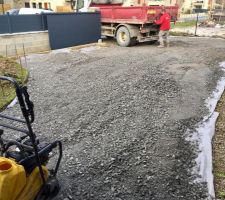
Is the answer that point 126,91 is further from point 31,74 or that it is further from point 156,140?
point 31,74

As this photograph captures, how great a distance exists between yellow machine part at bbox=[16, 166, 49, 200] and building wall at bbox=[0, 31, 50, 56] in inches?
364

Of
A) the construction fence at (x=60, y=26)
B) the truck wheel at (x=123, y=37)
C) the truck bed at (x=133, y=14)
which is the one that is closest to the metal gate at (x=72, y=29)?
the construction fence at (x=60, y=26)

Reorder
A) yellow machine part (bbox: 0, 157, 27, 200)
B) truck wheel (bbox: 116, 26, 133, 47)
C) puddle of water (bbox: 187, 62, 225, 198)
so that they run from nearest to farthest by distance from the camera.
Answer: yellow machine part (bbox: 0, 157, 27, 200)
puddle of water (bbox: 187, 62, 225, 198)
truck wheel (bbox: 116, 26, 133, 47)

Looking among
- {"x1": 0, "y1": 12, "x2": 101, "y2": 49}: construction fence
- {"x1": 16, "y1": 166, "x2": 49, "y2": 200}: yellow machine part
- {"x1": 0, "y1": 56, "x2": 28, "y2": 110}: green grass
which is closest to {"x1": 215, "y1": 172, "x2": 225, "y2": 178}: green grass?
{"x1": 16, "y1": 166, "x2": 49, "y2": 200}: yellow machine part

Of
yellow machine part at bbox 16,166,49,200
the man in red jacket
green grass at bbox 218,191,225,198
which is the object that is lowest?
green grass at bbox 218,191,225,198

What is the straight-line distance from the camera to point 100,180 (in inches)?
153

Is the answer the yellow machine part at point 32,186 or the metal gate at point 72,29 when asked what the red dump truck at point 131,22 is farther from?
the yellow machine part at point 32,186

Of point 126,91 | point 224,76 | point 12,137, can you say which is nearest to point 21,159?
point 12,137

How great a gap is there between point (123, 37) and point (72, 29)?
2.46 meters

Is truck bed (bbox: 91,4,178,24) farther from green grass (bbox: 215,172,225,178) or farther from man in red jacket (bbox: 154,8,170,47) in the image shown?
green grass (bbox: 215,172,225,178)

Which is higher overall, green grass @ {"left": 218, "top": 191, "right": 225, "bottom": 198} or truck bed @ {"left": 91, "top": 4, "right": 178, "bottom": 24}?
truck bed @ {"left": 91, "top": 4, "right": 178, "bottom": 24}

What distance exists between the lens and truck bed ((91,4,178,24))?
488 inches

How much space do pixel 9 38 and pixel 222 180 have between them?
995 cm

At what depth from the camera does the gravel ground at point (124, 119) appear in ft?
12.6
